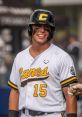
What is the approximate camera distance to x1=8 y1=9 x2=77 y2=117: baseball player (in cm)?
612

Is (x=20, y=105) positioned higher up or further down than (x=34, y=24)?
further down

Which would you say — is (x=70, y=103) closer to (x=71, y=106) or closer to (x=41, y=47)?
(x=71, y=106)

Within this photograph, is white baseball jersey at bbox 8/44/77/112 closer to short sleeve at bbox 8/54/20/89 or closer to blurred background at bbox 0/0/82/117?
short sleeve at bbox 8/54/20/89

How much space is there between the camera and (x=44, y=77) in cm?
617

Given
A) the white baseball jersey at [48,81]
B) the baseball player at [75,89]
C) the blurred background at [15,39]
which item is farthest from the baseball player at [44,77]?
the blurred background at [15,39]

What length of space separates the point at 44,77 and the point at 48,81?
52mm

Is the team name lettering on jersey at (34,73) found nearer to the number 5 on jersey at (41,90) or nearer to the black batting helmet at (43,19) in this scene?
the number 5 on jersey at (41,90)

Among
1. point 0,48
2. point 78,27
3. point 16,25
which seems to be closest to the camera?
point 0,48

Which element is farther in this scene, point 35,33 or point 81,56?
point 81,56

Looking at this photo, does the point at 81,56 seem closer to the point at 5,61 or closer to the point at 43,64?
the point at 5,61

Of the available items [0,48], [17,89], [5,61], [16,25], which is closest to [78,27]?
Answer: [16,25]

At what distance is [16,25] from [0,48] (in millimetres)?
2866

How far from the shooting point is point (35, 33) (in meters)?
6.32

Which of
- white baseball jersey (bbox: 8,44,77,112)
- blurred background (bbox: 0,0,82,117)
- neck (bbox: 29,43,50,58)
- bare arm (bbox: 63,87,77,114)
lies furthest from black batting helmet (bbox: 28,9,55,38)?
blurred background (bbox: 0,0,82,117)
